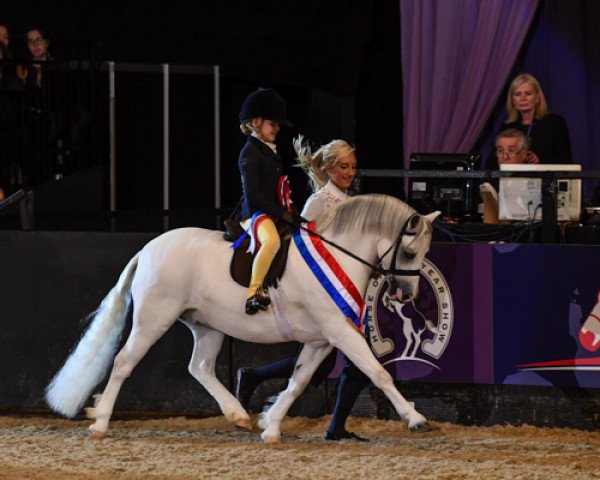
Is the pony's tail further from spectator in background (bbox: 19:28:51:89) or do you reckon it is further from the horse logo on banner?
spectator in background (bbox: 19:28:51:89)

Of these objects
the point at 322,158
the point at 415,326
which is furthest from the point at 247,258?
the point at 415,326

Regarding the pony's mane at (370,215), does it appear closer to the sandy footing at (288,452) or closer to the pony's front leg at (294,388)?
the pony's front leg at (294,388)

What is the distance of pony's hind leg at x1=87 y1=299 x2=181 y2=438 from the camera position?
7.49 meters

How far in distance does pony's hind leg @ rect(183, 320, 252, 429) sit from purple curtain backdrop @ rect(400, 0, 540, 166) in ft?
13.6

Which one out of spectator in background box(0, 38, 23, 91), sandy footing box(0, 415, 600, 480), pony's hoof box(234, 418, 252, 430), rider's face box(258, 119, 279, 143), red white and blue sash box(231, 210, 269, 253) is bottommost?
sandy footing box(0, 415, 600, 480)

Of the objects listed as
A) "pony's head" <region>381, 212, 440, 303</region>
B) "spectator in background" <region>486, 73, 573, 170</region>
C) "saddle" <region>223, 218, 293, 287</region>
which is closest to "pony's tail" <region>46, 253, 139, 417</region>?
"saddle" <region>223, 218, 293, 287</region>

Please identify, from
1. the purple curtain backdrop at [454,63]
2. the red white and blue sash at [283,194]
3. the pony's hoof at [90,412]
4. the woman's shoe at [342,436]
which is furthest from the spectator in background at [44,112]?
the woman's shoe at [342,436]

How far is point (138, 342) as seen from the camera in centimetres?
753

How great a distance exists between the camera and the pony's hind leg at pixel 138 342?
7.49 meters

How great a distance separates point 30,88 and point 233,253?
4.65 metres

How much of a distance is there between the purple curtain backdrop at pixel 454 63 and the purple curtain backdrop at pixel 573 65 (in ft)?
0.72

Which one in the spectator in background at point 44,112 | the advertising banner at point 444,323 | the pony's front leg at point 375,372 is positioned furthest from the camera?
the spectator in background at point 44,112

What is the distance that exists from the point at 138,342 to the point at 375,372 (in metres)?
1.51

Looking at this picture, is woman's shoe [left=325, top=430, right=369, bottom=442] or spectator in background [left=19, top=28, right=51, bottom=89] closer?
woman's shoe [left=325, top=430, right=369, bottom=442]
